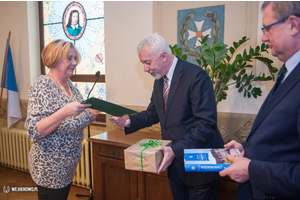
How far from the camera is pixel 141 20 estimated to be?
281cm

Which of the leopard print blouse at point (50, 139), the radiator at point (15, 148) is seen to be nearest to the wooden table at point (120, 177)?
the leopard print blouse at point (50, 139)

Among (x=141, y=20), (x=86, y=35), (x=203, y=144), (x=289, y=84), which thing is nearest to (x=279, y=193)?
(x=289, y=84)

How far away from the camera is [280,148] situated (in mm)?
934

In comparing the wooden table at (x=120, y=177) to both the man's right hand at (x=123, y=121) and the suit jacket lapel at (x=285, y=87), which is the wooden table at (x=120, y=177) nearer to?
the man's right hand at (x=123, y=121)

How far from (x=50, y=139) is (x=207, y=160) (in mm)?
1074

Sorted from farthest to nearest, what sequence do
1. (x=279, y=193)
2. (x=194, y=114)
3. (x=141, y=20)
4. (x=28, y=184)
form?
(x=28, y=184)
(x=141, y=20)
(x=194, y=114)
(x=279, y=193)

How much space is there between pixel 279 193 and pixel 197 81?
0.77 meters

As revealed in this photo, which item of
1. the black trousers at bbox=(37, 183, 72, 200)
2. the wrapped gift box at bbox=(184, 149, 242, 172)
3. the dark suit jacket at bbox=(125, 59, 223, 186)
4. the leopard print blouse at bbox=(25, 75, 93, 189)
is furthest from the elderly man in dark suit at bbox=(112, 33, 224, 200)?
the black trousers at bbox=(37, 183, 72, 200)

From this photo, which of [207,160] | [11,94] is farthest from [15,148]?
[207,160]

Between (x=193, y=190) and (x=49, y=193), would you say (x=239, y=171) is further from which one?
(x=49, y=193)

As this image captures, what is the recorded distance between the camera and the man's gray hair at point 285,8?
35.4 inches

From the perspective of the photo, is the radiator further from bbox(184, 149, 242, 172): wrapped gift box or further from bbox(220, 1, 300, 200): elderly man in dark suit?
bbox(220, 1, 300, 200): elderly man in dark suit

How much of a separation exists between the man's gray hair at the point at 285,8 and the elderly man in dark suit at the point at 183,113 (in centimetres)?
61

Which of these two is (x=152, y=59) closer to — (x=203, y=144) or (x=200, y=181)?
(x=203, y=144)
